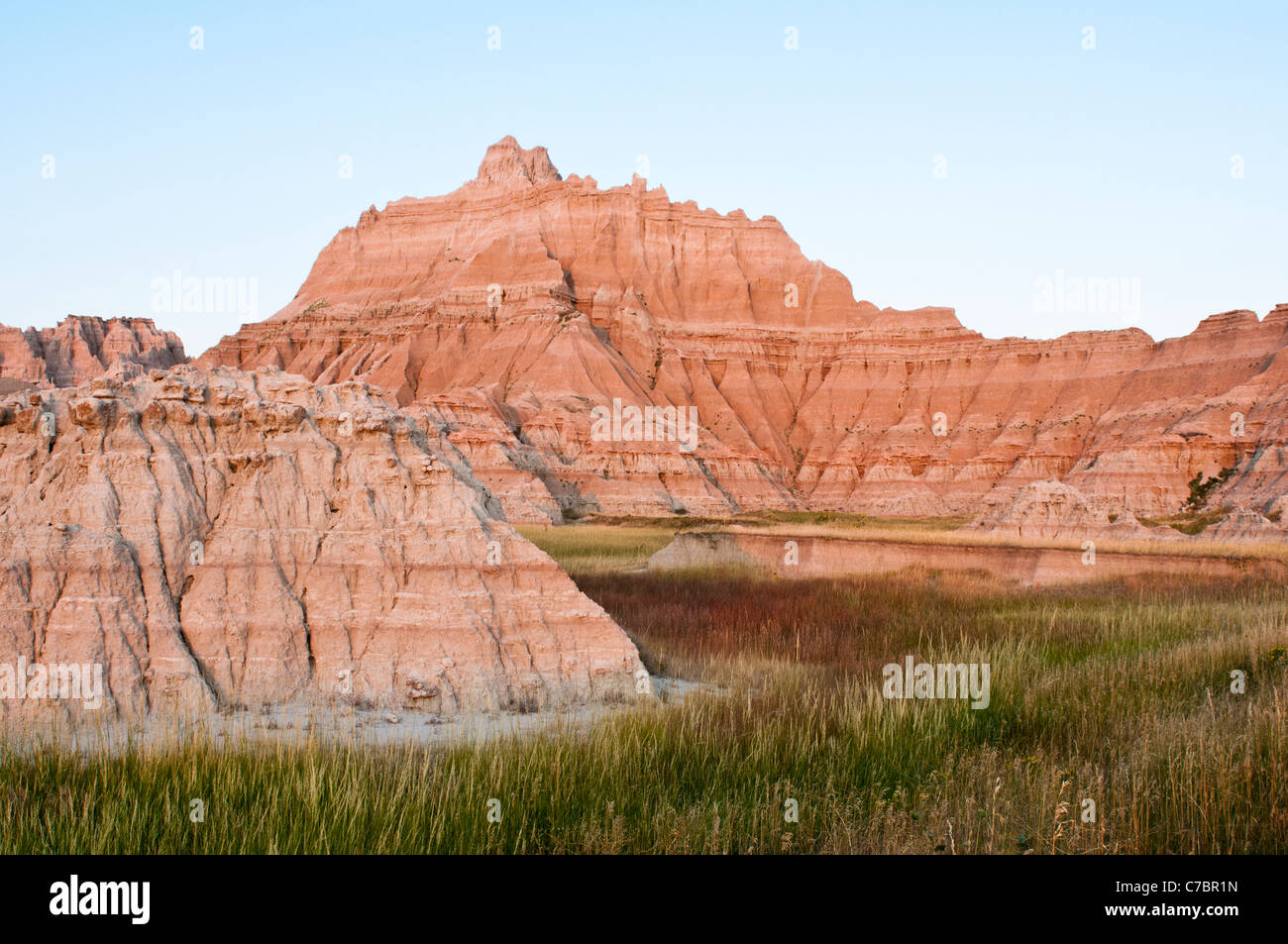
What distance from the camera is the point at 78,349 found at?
129m

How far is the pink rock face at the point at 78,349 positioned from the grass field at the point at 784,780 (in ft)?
405

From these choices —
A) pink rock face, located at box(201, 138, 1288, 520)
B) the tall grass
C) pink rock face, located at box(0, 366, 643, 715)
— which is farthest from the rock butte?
the tall grass

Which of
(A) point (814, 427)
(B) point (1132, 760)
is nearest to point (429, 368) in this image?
(A) point (814, 427)

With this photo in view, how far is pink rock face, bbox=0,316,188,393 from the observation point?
11962 cm

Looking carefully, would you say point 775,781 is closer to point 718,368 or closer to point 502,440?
point 502,440

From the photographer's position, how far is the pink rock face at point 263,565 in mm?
8938

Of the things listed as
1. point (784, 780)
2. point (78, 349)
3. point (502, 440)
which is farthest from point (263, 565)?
point (78, 349)

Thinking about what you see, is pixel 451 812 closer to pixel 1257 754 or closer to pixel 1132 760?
pixel 1132 760

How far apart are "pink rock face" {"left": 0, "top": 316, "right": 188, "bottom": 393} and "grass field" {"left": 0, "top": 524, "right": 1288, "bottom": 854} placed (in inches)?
4864

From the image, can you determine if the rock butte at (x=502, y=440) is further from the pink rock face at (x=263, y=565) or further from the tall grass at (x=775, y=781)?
the tall grass at (x=775, y=781)

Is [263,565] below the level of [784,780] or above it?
above

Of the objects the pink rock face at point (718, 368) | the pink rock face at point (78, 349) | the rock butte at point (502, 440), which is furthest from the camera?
the pink rock face at point (78, 349)

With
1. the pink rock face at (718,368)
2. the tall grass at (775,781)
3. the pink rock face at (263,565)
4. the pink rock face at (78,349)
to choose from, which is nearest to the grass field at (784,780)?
the tall grass at (775,781)

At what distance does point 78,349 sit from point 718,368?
93241 millimetres
